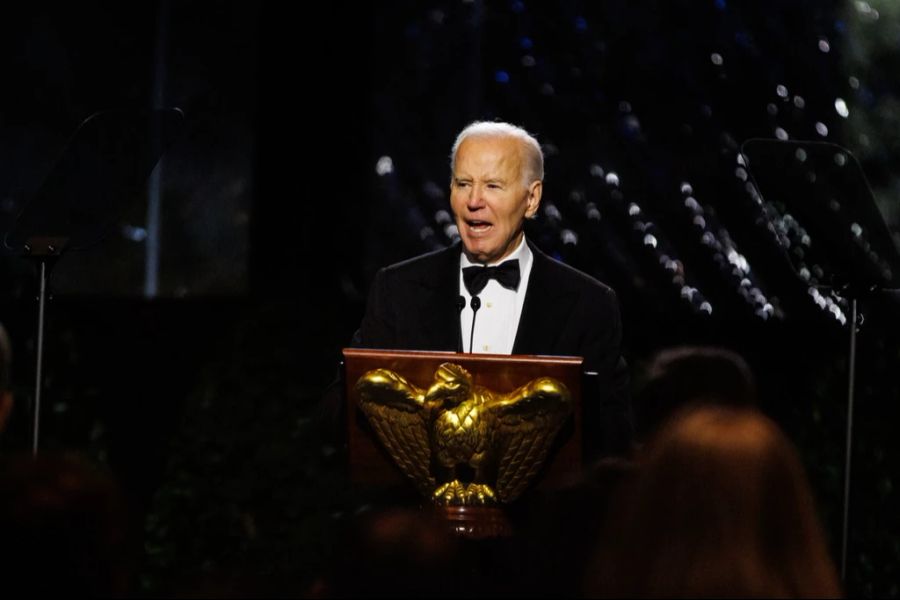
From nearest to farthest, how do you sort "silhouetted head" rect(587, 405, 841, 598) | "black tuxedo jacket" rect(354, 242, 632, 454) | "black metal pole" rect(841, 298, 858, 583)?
"silhouetted head" rect(587, 405, 841, 598)
"black tuxedo jacket" rect(354, 242, 632, 454)
"black metal pole" rect(841, 298, 858, 583)

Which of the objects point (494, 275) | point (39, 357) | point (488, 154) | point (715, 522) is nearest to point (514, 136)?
point (488, 154)

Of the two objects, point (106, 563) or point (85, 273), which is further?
point (85, 273)

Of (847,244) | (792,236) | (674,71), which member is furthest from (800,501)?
(674,71)

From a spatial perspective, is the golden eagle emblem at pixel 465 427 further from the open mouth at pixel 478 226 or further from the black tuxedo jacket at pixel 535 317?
the open mouth at pixel 478 226

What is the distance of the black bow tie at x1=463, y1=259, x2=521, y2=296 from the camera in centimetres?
353

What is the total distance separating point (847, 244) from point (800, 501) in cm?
199

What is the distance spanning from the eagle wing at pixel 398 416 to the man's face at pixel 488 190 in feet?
2.26

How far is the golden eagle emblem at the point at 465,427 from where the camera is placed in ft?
9.42

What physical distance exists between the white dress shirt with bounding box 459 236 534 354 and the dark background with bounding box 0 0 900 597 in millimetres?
1257

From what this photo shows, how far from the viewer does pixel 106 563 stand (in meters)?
1.65

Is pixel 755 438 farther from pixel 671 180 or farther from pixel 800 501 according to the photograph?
pixel 671 180

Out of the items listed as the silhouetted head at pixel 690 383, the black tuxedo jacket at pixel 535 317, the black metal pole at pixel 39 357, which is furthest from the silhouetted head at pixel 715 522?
the black metal pole at pixel 39 357

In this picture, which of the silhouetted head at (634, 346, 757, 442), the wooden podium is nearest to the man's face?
the wooden podium

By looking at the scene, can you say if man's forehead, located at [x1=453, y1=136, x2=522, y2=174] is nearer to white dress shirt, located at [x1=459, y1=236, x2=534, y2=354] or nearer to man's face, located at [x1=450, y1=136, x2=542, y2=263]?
man's face, located at [x1=450, y1=136, x2=542, y2=263]
